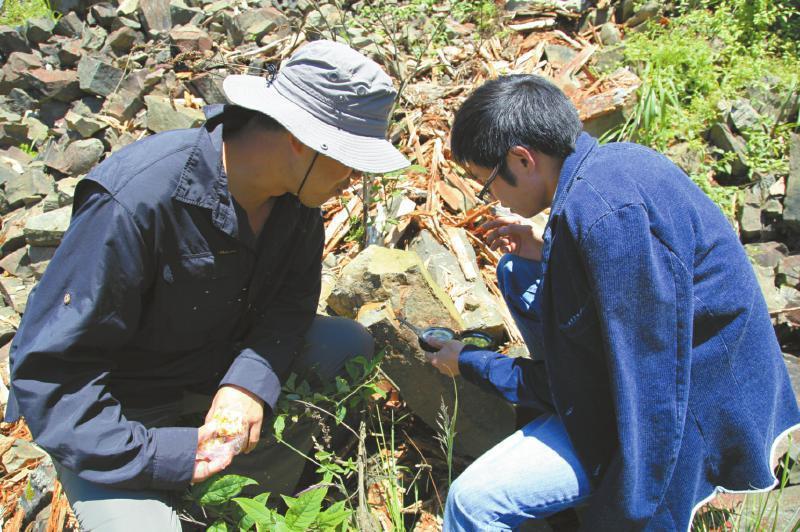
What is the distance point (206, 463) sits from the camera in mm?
2396

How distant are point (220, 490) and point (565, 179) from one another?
1633mm

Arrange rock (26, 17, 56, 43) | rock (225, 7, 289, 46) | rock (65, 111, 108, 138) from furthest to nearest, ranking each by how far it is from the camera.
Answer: rock (26, 17, 56, 43) < rock (225, 7, 289, 46) < rock (65, 111, 108, 138)

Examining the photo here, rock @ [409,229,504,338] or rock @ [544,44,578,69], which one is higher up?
rock @ [544,44,578,69]

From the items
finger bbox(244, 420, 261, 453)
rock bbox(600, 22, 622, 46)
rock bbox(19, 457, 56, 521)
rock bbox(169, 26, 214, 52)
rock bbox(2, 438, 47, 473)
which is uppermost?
rock bbox(600, 22, 622, 46)

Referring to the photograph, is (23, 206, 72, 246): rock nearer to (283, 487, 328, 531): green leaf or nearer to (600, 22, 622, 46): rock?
(283, 487, 328, 531): green leaf

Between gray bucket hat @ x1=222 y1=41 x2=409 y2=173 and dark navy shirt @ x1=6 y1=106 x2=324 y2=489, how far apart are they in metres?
0.30

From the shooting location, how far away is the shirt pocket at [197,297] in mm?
2408

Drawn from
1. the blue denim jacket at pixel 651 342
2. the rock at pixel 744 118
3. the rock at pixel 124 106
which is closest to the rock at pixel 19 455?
the blue denim jacket at pixel 651 342

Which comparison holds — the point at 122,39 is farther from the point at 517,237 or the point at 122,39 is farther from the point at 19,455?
the point at 517,237

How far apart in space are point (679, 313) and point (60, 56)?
20.9 feet

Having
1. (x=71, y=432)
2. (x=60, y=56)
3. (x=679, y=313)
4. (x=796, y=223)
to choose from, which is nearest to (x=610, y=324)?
(x=679, y=313)

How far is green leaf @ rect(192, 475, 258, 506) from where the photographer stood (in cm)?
236

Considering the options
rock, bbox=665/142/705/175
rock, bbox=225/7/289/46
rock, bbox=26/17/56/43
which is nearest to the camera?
rock, bbox=665/142/705/175

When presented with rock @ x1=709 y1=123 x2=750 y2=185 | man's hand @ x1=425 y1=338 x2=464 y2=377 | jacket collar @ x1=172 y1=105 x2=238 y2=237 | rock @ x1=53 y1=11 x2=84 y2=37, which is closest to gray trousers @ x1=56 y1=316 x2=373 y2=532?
man's hand @ x1=425 y1=338 x2=464 y2=377
